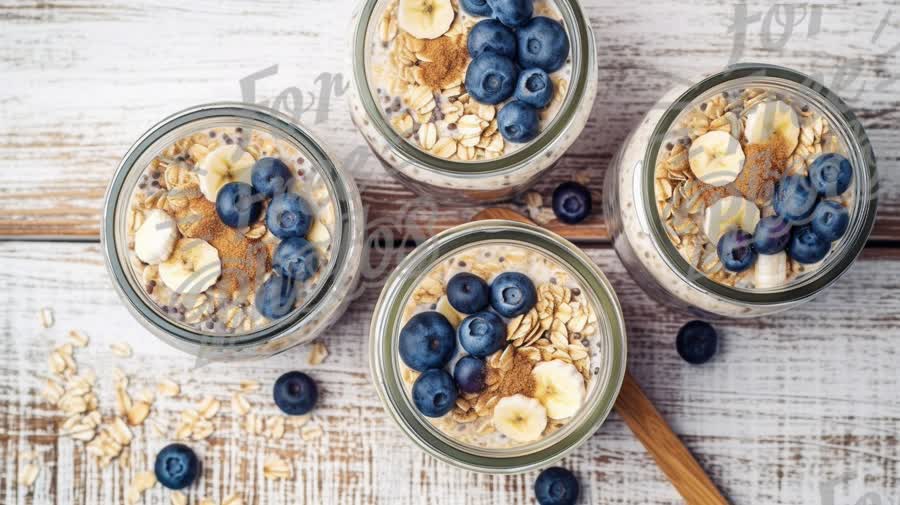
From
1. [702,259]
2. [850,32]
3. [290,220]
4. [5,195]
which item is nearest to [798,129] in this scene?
[702,259]

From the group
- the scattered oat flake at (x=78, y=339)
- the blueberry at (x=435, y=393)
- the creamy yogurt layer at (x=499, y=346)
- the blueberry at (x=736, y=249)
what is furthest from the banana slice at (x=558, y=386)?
the scattered oat flake at (x=78, y=339)

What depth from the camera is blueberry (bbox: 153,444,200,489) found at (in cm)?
119

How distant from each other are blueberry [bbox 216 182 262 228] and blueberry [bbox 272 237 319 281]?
6 centimetres

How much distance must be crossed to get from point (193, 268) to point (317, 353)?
0.90ft

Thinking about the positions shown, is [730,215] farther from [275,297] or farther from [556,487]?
[275,297]

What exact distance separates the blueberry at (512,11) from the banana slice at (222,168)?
378 millimetres

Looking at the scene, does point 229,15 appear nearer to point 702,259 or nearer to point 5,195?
point 5,195

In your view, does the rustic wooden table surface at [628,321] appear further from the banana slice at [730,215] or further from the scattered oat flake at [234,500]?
the banana slice at [730,215]

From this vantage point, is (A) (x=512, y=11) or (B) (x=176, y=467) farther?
(B) (x=176, y=467)

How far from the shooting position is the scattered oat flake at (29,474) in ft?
4.07

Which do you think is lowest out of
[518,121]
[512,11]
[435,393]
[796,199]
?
[435,393]

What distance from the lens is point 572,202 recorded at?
116 centimetres

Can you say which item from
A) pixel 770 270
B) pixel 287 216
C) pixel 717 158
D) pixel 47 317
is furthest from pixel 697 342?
pixel 47 317

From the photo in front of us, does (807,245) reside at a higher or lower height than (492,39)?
A: lower
